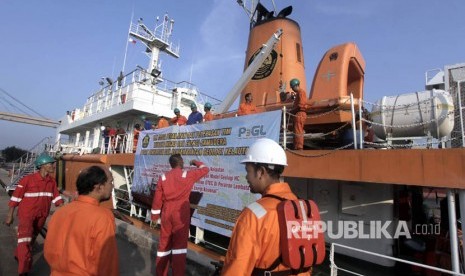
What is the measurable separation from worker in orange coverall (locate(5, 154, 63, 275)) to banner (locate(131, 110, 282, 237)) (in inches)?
99.3

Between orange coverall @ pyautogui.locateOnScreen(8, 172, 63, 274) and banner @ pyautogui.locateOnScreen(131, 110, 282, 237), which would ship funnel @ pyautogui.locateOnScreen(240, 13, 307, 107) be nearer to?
banner @ pyautogui.locateOnScreen(131, 110, 282, 237)

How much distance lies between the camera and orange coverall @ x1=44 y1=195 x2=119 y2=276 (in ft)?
6.10

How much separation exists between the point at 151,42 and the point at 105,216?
17.7m

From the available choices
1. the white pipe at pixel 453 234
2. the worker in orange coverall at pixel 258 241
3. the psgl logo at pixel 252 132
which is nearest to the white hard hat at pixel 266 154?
the worker in orange coverall at pixel 258 241

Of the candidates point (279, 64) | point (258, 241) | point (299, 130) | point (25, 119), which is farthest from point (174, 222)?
point (25, 119)

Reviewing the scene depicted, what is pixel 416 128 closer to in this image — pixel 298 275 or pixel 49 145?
pixel 298 275

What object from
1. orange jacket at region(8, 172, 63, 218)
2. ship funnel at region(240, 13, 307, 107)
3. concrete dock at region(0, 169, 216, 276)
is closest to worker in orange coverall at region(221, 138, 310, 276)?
concrete dock at region(0, 169, 216, 276)

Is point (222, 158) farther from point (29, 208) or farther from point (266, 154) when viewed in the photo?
point (266, 154)

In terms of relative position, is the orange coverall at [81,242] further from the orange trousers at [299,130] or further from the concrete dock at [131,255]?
the orange trousers at [299,130]

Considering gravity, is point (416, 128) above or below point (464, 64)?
below

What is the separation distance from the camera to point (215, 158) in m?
5.83

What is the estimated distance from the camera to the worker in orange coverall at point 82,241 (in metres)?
1.86

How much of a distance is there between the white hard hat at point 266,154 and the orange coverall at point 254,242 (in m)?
0.30

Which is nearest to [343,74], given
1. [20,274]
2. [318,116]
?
[318,116]
